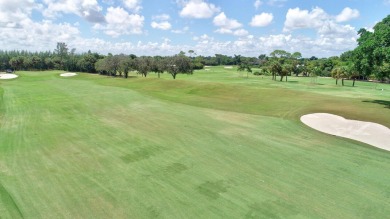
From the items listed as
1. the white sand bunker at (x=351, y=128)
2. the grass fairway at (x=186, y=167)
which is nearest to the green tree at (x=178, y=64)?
the grass fairway at (x=186, y=167)

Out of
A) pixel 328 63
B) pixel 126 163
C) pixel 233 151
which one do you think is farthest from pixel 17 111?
pixel 328 63

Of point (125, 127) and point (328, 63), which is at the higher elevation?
point (328, 63)

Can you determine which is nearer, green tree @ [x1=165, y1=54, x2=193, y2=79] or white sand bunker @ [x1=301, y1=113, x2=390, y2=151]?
white sand bunker @ [x1=301, y1=113, x2=390, y2=151]

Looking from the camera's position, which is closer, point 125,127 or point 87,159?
point 87,159

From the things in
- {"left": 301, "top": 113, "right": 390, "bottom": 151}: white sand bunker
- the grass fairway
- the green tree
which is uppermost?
the green tree

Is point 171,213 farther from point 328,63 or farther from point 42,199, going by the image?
point 328,63

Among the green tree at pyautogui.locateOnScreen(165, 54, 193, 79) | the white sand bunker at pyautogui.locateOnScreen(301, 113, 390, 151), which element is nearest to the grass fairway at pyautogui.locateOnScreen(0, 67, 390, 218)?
the white sand bunker at pyautogui.locateOnScreen(301, 113, 390, 151)

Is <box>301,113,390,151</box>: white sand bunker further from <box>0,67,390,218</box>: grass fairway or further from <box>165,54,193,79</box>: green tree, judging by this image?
<box>165,54,193,79</box>: green tree
